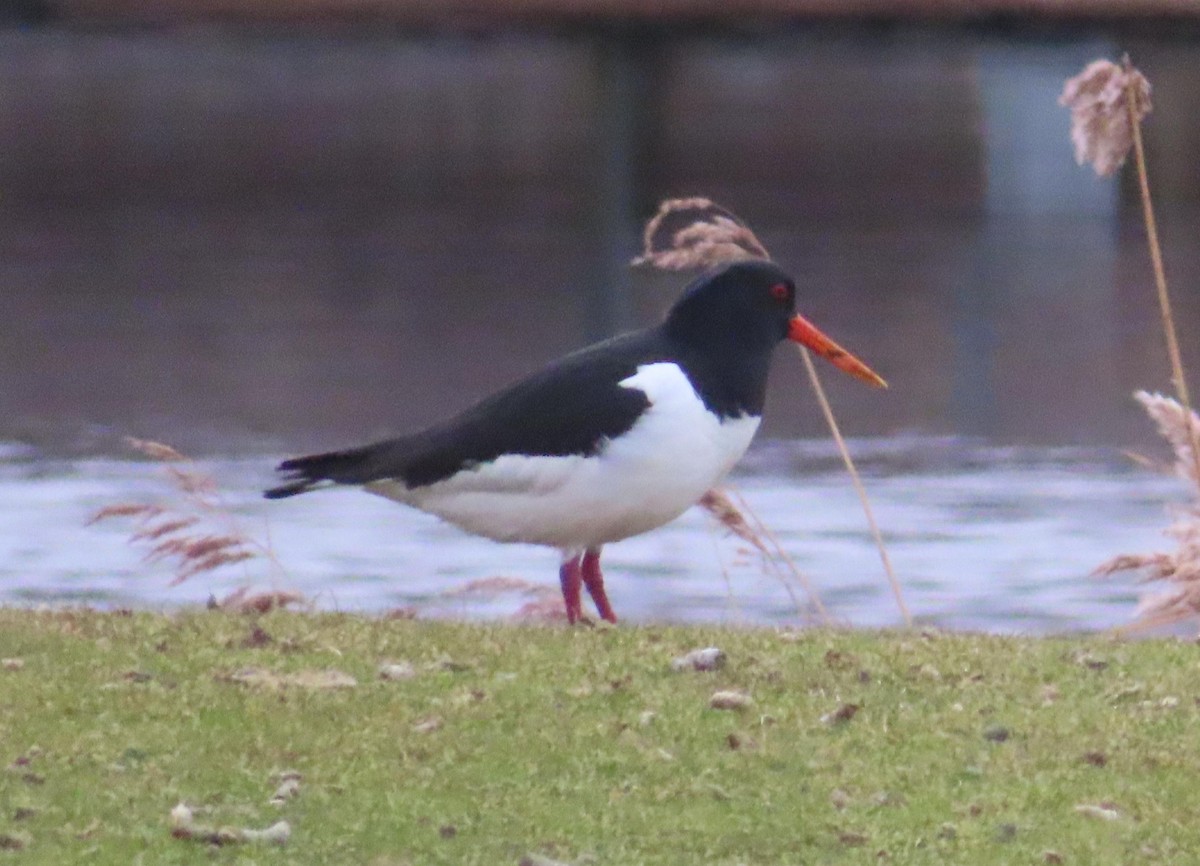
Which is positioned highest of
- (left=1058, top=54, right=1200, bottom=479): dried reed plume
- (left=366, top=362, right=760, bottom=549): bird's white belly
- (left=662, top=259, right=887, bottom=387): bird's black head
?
(left=1058, top=54, right=1200, bottom=479): dried reed plume

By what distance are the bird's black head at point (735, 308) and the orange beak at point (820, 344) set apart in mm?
131

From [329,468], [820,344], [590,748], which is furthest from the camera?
[820,344]

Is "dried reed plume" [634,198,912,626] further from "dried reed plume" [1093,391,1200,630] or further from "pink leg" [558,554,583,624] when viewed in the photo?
"pink leg" [558,554,583,624]

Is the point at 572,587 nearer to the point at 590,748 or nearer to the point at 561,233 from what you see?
the point at 590,748

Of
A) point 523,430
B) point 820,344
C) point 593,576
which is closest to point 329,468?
point 523,430

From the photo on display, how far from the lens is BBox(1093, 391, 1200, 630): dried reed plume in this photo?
654 cm

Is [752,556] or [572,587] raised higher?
[572,587]

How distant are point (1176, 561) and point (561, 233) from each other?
13.7 m

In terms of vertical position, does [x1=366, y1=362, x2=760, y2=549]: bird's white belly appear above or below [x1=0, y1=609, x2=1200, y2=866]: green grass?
above

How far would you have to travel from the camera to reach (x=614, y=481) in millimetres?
5773

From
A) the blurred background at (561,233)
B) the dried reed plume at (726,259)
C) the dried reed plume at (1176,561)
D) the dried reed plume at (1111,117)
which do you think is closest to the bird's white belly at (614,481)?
the dried reed plume at (726,259)

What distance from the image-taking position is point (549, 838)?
14.2 feet

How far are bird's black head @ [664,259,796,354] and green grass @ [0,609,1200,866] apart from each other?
76cm

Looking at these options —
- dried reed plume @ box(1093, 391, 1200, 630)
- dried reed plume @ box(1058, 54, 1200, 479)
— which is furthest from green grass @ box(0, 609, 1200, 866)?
dried reed plume @ box(1058, 54, 1200, 479)
